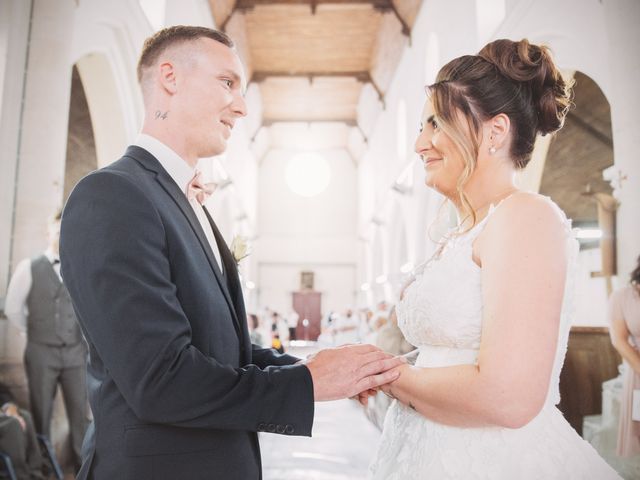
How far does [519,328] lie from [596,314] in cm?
1198

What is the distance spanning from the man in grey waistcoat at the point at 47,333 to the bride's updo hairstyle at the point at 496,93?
3.74 meters

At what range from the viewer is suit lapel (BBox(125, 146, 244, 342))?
150 centimetres

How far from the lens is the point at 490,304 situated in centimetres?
137

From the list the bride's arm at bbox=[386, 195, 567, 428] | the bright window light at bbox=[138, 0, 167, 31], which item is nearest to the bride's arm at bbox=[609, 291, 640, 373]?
the bride's arm at bbox=[386, 195, 567, 428]

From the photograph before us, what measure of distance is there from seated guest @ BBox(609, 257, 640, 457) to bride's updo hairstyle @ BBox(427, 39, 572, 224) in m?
2.37

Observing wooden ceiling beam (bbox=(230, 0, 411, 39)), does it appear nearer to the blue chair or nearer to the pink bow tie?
the blue chair

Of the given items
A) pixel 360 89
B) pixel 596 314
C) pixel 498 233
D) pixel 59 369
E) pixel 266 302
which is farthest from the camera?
pixel 266 302

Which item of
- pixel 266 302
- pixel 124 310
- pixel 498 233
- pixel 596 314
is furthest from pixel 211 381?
pixel 266 302

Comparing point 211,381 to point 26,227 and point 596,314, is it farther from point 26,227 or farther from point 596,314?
point 596,314

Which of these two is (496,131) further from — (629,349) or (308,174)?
(308,174)

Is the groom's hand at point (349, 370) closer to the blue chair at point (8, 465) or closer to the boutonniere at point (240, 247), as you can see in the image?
the boutonniere at point (240, 247)

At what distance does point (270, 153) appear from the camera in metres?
25.2

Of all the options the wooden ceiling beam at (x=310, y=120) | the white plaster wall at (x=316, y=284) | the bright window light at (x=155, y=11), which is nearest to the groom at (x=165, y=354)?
the bright window light at (x=155, y=11)

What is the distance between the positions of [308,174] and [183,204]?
2417 centimetres
